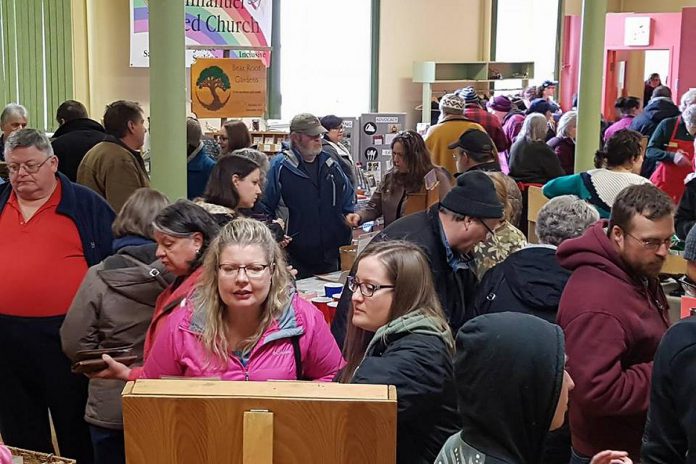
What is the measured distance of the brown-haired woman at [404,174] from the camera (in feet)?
17.3

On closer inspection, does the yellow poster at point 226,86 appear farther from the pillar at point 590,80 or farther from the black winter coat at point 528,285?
the black winter coat at point 528,285

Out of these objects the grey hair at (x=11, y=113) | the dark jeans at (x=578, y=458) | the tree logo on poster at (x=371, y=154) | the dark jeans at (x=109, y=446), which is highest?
the grey hair at (x=11, y=113)

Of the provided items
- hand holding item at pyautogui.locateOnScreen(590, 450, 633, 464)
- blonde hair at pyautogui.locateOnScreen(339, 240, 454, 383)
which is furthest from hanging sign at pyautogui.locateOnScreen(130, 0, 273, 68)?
hand holding item at pyautogui.locateOnScreen(590, 450, 633, 464)

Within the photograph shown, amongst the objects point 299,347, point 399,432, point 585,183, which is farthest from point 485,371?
point 585,183

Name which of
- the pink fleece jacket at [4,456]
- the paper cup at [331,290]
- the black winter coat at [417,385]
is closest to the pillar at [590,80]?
the paper cup at [331,290]

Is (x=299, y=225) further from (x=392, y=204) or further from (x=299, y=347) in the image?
(x=299, y=347)

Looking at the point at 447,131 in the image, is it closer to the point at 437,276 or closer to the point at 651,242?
the point at 437,276

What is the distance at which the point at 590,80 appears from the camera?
6914 millimetres

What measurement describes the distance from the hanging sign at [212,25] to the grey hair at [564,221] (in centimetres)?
647

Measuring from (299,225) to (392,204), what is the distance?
60cm

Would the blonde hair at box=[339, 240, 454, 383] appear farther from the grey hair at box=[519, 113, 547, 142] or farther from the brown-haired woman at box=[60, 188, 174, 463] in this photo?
the grey hair at box=[519, 113, 547, 142]

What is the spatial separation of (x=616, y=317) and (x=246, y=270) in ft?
3.29

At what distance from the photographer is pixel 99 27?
954 cm

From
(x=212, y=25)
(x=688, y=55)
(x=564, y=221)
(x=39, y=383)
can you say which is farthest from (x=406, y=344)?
(x=688, y=55)
